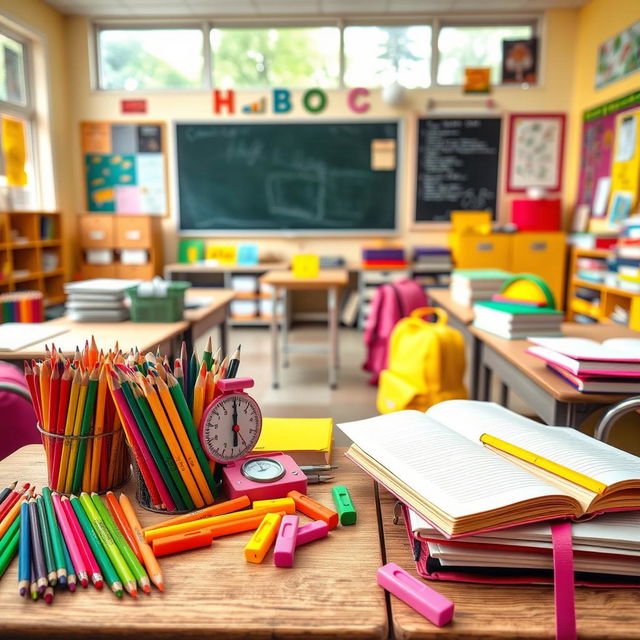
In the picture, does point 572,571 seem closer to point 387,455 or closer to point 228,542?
point 387,455

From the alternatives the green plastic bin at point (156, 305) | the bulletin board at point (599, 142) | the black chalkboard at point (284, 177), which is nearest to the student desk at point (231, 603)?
the green plastic bin at point (156, 305)

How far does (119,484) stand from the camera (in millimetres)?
940

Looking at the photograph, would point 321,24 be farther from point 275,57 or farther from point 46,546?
point 46,546

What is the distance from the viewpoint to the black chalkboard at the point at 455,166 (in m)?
5.75

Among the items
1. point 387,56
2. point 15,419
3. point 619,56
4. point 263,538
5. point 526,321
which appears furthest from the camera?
point 387,56

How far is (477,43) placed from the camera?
5.68 meters

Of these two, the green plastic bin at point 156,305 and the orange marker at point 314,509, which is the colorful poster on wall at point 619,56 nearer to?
the green plastic bin at point 156,305

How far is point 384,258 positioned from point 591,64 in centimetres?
256

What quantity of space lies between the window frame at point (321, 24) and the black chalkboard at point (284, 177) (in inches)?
17.7

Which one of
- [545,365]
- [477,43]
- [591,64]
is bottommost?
[545,365]

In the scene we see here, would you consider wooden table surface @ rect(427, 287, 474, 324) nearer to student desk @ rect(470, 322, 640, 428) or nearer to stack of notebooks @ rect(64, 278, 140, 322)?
student desk @ rect(470, 322, 640, 428)

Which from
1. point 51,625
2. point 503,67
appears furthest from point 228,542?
point 503,67

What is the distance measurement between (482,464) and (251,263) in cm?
525

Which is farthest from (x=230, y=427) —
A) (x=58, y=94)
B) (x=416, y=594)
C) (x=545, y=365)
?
(x=58, y=94)
